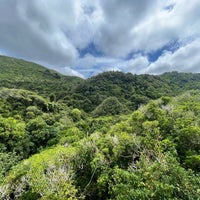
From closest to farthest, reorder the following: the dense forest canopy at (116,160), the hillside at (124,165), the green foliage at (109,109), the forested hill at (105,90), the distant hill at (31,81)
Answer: the hillside at (124,165) < the dense forest canopy at (116,160) < the green foliage at (109,109) < the forested hill at (105,90) < the distant hill at (31,81)

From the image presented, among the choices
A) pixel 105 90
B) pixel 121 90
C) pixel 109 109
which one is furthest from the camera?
pixel 121 90

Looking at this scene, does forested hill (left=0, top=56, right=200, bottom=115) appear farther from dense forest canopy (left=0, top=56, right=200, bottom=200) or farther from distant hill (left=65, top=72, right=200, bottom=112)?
dense forest canopy (left=0, top=56, right=200, bottom=200)

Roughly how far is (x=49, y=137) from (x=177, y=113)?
29.6m

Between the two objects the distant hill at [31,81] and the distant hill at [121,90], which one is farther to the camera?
the distant hill at [31,81]

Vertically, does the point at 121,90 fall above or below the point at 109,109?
above

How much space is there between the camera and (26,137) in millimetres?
36906

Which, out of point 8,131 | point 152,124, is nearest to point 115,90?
point 8,131

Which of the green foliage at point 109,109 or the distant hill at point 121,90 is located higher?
the distant hill at point 121,90

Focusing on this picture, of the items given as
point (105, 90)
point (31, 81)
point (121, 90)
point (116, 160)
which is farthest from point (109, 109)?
point (31, 81)

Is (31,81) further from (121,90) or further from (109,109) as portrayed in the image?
(109,109)

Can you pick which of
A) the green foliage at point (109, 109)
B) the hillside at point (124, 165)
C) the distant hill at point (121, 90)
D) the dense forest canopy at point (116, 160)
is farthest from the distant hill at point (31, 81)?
the hillside at point (124, 165)

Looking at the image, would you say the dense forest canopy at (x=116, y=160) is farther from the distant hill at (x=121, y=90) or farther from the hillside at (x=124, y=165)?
the distant hill at (x=121, y=90)

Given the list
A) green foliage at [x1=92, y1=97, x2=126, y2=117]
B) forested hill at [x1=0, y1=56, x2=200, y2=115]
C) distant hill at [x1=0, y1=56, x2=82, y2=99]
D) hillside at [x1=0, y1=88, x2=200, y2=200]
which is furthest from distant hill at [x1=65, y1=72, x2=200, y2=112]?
hillside at [x1=0, y1=88, x2=200, y2=200]

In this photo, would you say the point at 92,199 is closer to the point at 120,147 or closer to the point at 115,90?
the point at 120,147
